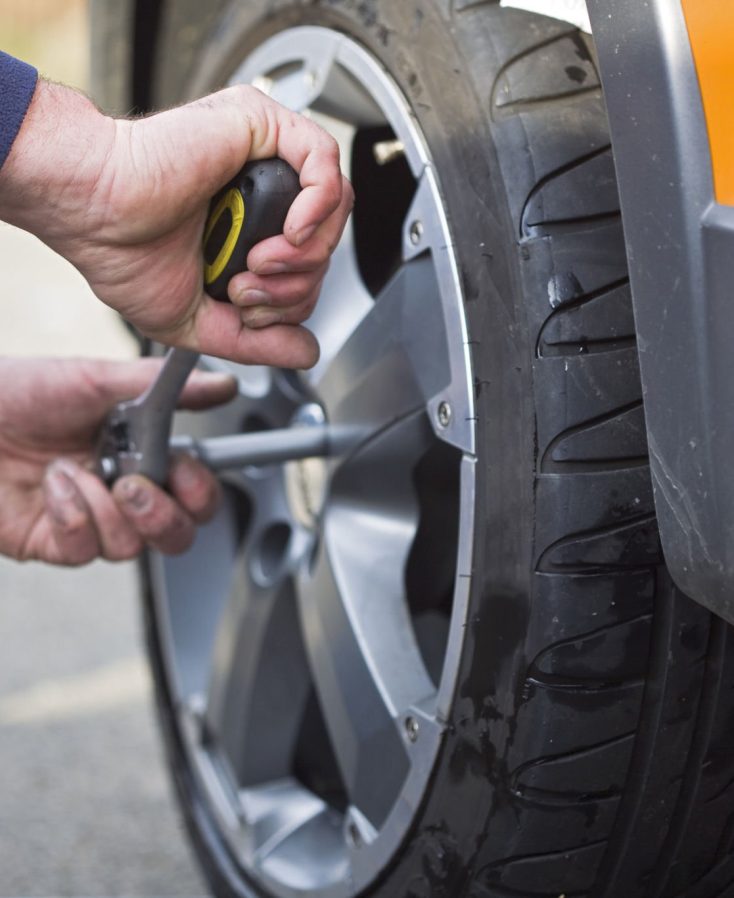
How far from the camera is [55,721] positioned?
234 cm

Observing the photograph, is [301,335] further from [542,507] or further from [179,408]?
[179,408]

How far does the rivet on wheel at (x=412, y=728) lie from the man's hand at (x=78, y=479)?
516mm

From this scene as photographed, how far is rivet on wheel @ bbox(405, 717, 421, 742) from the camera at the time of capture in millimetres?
1189

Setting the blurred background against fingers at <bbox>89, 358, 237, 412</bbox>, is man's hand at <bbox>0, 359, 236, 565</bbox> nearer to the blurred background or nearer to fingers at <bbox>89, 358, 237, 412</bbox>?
fingers at <bbox>89, 358, 237, 412</bbox>

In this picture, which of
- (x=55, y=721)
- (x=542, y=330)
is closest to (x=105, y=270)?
(x=542, y=330)

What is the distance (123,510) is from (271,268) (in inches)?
23.9

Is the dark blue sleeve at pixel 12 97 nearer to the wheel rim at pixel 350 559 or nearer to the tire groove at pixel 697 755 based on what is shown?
the wheel rim at pixel 350 559

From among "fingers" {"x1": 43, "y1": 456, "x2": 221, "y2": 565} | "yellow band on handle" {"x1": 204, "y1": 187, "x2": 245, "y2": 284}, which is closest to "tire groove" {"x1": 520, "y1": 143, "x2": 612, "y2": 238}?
"yellow band on handle" {"x1": 204, "y1": 187, "x2": 245, "y2": 284}

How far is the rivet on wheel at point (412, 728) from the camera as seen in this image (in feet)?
3.90

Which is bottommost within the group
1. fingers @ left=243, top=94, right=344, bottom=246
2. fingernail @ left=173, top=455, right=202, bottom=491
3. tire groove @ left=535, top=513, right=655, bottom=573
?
fingernail @ left=173, top=455, right=202, bottom=491

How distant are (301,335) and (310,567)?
16.6 inches

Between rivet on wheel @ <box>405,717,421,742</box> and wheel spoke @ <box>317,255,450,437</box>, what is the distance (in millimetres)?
313

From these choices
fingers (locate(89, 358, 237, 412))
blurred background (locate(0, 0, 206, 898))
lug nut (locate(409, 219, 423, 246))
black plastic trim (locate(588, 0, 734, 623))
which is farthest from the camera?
blurred background (locate(0, 0, 206, 898))

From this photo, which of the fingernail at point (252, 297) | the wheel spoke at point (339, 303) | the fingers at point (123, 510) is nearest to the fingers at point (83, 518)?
the fingers at point (123, 510)
